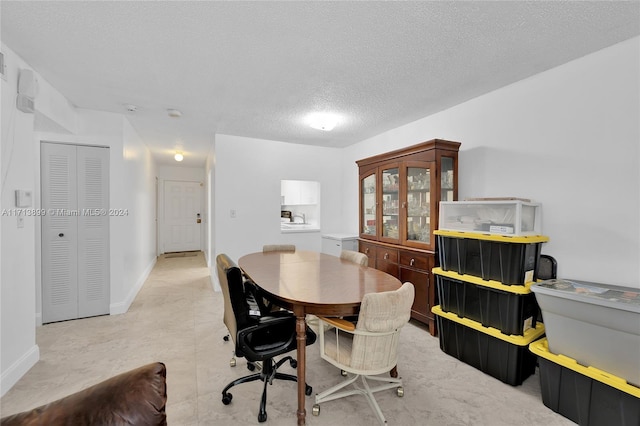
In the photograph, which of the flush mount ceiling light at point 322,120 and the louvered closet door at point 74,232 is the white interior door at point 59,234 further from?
the flush mount ceiling light at point 322,120

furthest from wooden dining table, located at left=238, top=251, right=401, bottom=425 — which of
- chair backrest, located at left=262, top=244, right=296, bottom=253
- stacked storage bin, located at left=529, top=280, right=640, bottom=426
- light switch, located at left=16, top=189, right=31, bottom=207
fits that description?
light switch, located at left=16, top=189, right=31, bottom=207

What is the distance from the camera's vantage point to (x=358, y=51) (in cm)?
204

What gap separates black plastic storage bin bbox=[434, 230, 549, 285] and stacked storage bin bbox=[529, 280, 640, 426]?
226mm

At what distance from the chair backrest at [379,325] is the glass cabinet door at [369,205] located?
223 centimetres

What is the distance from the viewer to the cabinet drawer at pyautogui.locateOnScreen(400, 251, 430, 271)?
2.98m

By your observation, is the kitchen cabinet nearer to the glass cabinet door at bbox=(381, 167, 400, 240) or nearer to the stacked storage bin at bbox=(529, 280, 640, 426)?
the glass cabinet door at bbox=(381, 167, 400, 240)

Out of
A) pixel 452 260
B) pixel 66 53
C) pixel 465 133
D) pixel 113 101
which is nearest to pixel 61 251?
pixel 113 101

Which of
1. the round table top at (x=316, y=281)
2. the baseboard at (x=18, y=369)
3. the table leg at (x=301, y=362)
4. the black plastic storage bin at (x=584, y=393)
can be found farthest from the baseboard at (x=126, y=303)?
the black plastic storage bin at (x=584, y=393)

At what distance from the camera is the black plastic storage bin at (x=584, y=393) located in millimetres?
1548

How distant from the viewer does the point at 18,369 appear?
2.13 metres

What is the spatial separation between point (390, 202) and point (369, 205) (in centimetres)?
50

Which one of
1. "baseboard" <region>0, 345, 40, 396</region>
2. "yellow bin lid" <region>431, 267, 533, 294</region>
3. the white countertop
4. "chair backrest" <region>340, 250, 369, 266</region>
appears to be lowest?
"baseboard" <region>0, 345, 40, 396</region>

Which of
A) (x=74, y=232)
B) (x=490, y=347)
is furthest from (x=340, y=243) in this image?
(x=74, y=232)

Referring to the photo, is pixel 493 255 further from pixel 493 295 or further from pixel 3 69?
pixel 3 69
